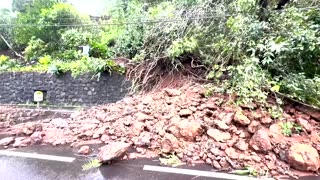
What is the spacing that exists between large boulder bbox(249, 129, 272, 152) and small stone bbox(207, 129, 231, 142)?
15.4 inches

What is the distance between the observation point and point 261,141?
3.87 m

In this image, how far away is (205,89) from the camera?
5.57 metres

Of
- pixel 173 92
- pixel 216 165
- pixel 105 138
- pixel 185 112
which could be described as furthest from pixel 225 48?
pixel 105 138

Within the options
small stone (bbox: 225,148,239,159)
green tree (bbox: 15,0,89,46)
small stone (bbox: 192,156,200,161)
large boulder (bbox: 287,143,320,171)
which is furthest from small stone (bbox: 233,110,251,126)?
green tree (bbox: 15,0,89,46)

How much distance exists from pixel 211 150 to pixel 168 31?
4.05 m

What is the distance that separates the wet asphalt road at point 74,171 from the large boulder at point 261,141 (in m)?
0.69

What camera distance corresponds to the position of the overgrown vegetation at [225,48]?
4.72 meters

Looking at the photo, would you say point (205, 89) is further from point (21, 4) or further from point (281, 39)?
point (21, 4)

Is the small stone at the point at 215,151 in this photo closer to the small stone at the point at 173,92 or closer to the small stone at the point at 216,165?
the small stone at the point at 216,165

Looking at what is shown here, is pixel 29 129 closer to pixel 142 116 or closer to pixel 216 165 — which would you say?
pixel 142 116

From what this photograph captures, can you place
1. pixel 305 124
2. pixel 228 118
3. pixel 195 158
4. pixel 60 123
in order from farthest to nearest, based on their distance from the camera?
pixel 60 123
pixel 228 118
pixel 305 124
pixel 195 158

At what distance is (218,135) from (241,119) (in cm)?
51

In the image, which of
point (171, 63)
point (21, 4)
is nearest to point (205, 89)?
point (171, 63)

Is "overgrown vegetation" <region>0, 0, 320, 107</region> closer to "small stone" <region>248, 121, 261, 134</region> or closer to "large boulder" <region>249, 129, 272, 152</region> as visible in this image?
"small stone" <region>248, 121, 261, 134</region>
